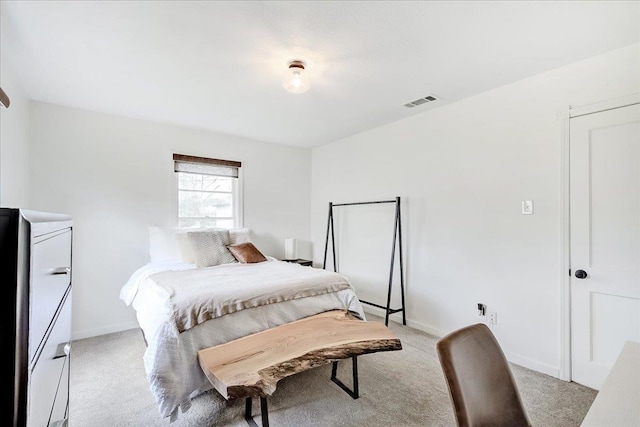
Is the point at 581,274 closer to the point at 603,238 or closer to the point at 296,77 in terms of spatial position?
the point at 603,238

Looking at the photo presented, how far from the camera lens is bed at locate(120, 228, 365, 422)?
1.82 meters

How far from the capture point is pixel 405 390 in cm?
222

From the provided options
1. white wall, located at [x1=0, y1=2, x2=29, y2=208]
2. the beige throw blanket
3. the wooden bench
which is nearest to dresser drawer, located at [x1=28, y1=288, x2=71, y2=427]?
the wooden bench

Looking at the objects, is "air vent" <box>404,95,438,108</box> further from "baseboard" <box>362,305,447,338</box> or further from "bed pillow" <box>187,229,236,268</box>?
"bed pillow" <box>187,229,236,268</box>

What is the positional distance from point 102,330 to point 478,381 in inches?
148

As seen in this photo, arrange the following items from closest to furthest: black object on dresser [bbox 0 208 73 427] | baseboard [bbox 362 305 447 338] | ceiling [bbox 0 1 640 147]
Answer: black object on dresser [bbox 0 208 73 427]
ceiling [bbox 0 1 640 147]
baseboard [bbox 362 305 447 338]

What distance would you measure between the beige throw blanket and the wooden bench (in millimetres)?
222

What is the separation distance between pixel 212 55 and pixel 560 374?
3.64m

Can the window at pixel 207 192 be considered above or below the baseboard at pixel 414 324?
above

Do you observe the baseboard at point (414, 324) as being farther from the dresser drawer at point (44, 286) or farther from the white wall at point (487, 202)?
the dresser drawer at point (44, 286)

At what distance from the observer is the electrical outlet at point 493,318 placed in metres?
2.76

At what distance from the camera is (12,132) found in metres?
2.46

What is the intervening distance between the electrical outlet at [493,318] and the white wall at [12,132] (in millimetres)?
4135

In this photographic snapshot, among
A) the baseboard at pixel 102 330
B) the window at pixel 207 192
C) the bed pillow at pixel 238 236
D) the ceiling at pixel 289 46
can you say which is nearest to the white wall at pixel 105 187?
the baseboard at pixel 102 330
